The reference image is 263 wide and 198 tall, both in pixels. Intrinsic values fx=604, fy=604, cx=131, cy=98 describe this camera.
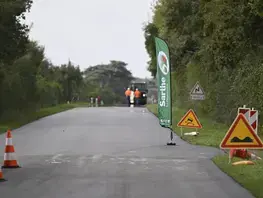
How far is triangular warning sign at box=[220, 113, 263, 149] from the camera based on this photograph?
1397 cm

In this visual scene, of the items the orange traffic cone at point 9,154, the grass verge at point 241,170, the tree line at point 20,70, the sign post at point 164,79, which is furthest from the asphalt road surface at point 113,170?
the tree line at point 20,70

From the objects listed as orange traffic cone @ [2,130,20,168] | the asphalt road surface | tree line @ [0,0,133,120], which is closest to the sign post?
the asphalt road surface

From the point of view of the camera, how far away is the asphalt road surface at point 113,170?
36.4ft

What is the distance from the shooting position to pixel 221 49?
84.3ft

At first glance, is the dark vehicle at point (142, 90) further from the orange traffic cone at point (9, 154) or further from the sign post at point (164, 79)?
the orange traffic cone at point (9, 154)

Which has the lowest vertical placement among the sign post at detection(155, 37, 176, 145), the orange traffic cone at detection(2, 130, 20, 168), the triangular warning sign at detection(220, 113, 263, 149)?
the orange traffic cone at detection(2, 130, 20, 168)

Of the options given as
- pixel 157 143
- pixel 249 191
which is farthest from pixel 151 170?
pixel 157 143

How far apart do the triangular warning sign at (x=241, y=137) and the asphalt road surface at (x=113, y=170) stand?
2.54 ft

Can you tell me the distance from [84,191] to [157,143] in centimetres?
1088

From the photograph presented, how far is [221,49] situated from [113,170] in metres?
12.8

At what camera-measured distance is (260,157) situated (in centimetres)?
1672

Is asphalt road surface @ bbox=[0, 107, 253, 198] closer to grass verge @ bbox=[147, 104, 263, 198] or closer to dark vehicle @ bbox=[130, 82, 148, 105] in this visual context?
grass verge @ bbox=[147, 104, 263, 198]

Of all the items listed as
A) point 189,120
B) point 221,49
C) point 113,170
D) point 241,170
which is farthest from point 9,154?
point 221,49

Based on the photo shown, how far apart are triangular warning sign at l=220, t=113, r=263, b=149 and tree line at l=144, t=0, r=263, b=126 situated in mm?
6098
